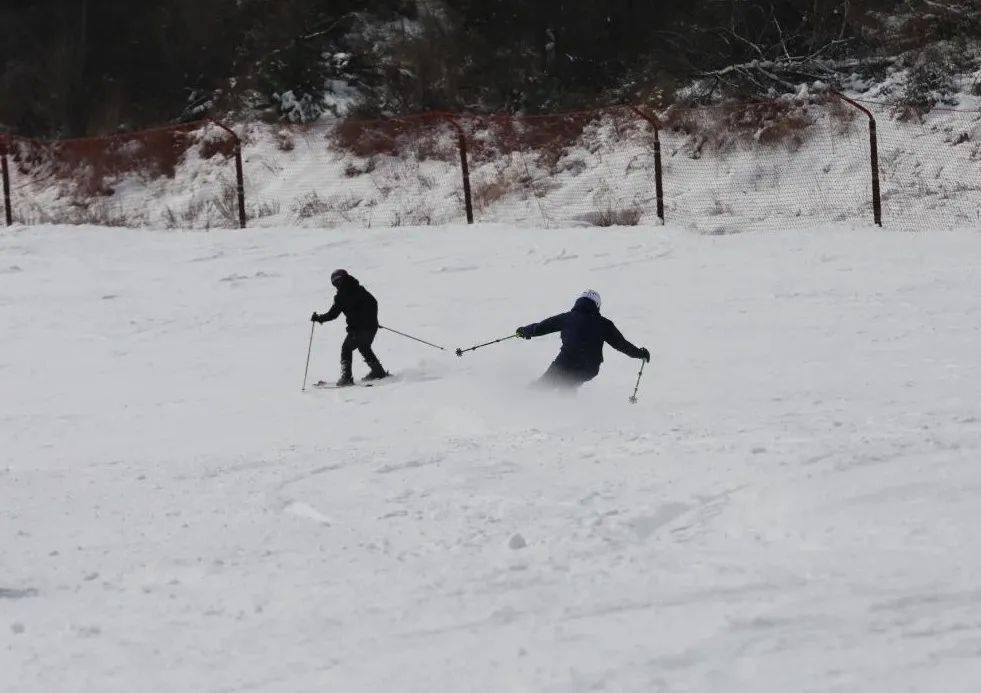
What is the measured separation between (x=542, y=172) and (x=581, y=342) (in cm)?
1300

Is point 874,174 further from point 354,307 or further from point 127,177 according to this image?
point 127,177

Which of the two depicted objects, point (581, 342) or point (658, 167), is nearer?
point (581, 342)

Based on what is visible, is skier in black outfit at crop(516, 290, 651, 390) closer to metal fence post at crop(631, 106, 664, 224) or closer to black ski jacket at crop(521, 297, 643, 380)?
black ski jacket at crop(521, 297, 643, 380)

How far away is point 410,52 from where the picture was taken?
26609mm

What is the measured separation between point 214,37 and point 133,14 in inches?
94.7

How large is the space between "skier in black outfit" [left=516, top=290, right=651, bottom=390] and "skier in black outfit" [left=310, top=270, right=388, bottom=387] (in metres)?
2.44

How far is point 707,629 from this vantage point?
4621 mm

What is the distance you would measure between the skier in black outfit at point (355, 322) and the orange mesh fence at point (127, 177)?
1202cm

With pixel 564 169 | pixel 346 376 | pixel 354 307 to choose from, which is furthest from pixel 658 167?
pixel 346 376

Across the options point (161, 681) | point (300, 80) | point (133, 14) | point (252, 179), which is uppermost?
point (133, 14)

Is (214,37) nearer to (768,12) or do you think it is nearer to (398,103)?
(398,103)

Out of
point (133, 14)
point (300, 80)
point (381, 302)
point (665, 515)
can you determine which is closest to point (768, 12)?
point (300, 80)

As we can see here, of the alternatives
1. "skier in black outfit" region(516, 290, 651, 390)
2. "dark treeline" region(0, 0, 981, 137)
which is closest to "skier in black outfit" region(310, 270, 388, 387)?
"skier in black outfit" region(516, 290, 651, 390)

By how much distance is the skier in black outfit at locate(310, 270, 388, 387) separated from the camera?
38.9ft
